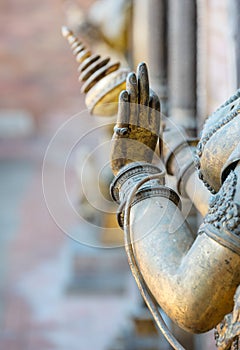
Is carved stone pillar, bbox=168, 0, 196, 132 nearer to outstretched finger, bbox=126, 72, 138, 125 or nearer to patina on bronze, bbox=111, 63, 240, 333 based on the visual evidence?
outstretched finger, bbox=126, 72, 138, 125

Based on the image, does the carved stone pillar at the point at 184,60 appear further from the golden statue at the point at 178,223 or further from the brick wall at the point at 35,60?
the brick wall at the point at 35,60

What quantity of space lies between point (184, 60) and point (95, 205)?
190 centimetres

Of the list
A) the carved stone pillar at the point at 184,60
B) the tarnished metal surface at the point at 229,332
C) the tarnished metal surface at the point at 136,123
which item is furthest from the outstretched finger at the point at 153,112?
the carved stone pillar at the point at 184,60

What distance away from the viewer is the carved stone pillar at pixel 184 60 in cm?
380

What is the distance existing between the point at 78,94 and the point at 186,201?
32.1 ft

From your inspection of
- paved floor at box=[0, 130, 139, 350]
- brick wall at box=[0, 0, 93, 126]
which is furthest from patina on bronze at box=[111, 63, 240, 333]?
brick wall at box=[0, 0, 93, 126]

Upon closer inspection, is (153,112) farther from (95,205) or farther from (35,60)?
(35,60)

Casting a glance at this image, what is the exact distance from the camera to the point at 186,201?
7.59 ft

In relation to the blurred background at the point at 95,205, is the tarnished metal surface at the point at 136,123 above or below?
above

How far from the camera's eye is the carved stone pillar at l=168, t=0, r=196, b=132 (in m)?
3.80

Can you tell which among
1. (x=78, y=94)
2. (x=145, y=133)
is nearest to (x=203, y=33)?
(x=145, y=133)

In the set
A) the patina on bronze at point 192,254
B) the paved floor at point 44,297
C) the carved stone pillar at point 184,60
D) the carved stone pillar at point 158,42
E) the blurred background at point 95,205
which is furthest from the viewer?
the paved floor at point 44,297

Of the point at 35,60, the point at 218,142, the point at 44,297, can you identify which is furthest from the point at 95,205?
the point at 35,60

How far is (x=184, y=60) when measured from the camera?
3.88 meters
